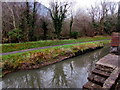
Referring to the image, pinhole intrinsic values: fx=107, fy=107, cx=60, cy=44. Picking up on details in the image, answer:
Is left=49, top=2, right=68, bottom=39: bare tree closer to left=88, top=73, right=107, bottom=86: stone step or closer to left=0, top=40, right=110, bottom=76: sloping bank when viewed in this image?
left=0, top=40, right=110, bottom=76: sloping bank

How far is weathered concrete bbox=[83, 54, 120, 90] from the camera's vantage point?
113 inches

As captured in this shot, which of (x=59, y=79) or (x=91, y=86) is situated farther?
(x=59, y=79)

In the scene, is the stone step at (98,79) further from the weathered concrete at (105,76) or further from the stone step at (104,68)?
the stone step at (104,68)

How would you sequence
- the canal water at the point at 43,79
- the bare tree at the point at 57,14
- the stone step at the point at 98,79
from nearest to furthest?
1. the stone step at the point at 98,79
2. the canal water at the point at 43,79
3. the bare tree at the point at 57,14

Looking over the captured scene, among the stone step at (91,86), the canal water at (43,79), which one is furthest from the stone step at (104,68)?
the canal water at (43,79)

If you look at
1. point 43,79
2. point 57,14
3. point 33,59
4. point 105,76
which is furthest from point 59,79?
point 57,14

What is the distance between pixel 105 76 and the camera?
3520 mm

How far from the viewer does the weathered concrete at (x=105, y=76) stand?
9.41 ft

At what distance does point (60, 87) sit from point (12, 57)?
378 cm

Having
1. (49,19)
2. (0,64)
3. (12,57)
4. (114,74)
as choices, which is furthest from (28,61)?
(49,19)

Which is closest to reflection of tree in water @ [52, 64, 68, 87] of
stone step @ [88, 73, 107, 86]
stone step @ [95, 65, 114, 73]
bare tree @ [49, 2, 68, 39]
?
stone step @ [88, 73, 107, 86]

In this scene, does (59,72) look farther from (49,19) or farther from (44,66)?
(49,19)

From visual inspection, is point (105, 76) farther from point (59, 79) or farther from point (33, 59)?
point (33, 59)

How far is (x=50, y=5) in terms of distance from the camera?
15.1 metres
